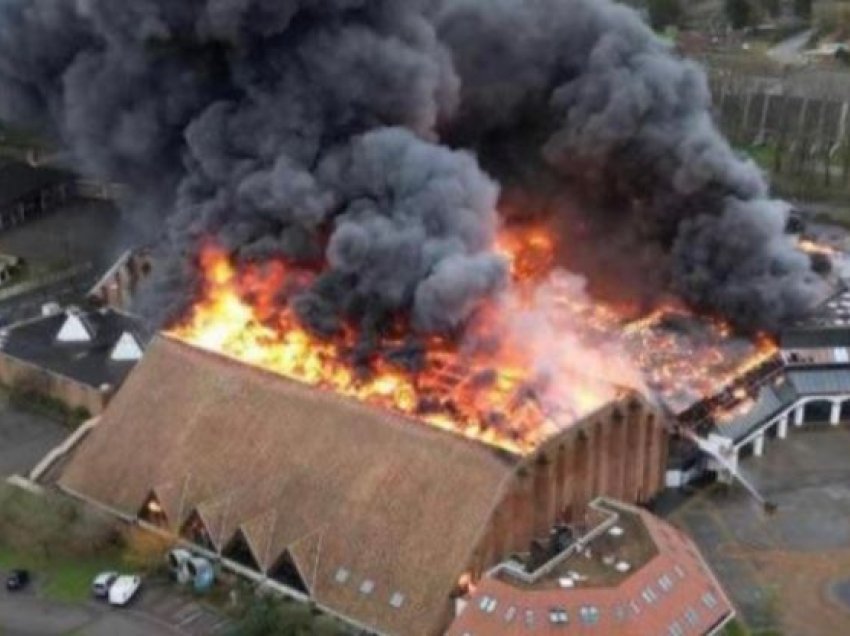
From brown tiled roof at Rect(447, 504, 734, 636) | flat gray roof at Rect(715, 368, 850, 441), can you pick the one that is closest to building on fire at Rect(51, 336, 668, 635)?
brown tiled roof at Rect(447, 504, 734, 636)

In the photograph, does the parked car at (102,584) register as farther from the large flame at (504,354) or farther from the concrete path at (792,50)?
the concrete path at (792,50)

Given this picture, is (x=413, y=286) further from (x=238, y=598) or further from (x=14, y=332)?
(x=14, y=332)

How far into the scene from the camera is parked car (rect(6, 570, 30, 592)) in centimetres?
4104

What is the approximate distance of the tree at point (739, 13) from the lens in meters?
114

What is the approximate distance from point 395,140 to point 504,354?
28.8 feet

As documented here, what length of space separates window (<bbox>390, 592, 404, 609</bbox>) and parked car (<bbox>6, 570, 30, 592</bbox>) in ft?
37.0

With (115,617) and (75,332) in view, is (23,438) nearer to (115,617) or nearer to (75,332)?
(75,332)

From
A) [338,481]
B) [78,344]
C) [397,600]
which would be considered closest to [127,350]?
[78,344]

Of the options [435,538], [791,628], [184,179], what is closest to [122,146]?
[184,179]

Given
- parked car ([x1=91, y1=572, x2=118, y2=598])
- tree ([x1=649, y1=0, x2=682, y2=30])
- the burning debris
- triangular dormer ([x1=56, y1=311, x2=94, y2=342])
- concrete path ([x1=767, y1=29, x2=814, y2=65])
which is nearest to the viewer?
parked car ([x1=91, y1=572, x2=118, y2=598])

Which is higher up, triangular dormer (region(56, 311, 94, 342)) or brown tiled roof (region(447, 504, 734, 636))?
brown tiled roof (region(447, 504, 734, 636))

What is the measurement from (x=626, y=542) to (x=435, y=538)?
5077mm

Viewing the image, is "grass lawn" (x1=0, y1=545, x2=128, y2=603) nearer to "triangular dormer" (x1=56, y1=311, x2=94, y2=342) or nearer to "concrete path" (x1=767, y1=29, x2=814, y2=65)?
"triangular dormer" (x1=56, y1=311, x2=94, y2=342)

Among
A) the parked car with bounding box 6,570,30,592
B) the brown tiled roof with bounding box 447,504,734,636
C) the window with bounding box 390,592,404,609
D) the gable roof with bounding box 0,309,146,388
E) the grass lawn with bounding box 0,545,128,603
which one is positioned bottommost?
the grass lawn with bounding box 0,545,128,603
